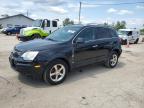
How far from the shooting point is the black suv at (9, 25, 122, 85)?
5.61m

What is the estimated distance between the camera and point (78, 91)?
18.3 feet

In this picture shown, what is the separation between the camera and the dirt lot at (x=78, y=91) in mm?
4781

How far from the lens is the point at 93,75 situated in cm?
723

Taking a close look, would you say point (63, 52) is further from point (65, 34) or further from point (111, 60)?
point (111, 60)

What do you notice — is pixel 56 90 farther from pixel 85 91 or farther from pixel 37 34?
pixel 37 34

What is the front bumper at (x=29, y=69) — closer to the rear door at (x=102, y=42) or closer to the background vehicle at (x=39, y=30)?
the rear door at (x=102, y=42)

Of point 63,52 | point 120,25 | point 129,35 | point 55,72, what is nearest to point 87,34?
point 63,52

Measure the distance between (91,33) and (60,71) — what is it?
1995mm

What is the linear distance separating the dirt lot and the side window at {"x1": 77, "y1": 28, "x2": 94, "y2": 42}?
127 cm

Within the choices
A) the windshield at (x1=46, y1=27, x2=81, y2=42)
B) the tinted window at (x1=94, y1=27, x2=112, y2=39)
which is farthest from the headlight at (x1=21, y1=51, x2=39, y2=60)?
the tinted window at (x1=94, y1=27, x2=112, y2=39)

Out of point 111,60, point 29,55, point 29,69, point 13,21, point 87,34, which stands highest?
point 13,21

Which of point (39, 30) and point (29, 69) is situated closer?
point (29, 69)

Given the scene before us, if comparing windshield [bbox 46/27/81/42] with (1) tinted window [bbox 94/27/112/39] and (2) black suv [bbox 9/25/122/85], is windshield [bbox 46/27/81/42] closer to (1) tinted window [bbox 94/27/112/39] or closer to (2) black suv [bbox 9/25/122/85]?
(2) black suv [bbox 9/25/122/85]

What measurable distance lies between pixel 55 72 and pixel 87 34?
6.40 feet
